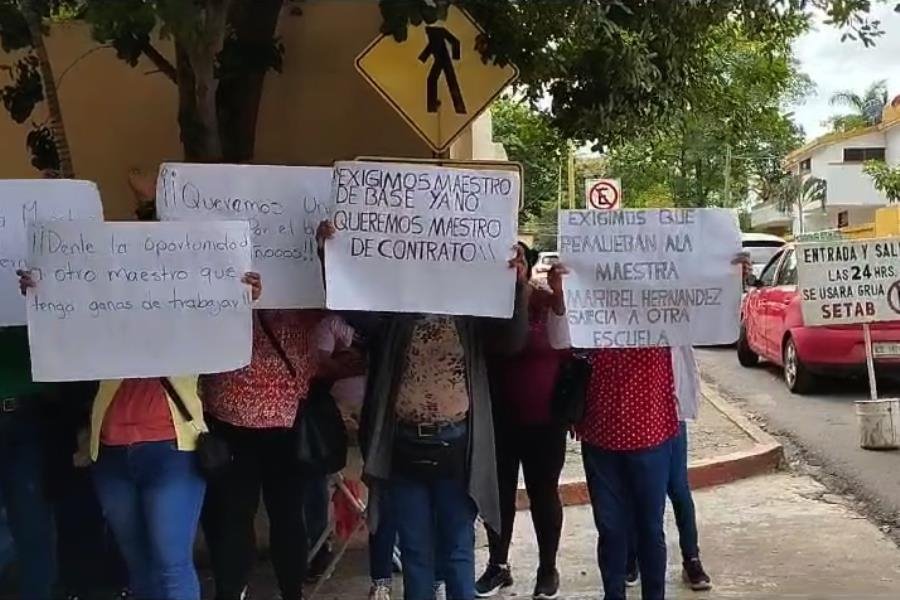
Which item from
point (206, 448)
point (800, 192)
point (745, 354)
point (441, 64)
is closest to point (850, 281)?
point (441, 64)

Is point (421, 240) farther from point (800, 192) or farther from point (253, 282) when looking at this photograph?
point (800, 192)

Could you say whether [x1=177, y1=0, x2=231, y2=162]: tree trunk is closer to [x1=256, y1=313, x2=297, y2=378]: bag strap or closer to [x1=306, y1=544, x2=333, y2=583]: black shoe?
[x1=256, y1=313, x2=297, y2=378]: bag strap

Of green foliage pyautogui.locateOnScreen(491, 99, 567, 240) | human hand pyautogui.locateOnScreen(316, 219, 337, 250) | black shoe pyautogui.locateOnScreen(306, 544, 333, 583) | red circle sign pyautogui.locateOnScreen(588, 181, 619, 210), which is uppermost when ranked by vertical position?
green foliage pyautogui.locateOnScreen(491, 99, 567, 240)

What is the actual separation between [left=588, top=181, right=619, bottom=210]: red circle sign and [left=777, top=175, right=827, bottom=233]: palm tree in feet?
114

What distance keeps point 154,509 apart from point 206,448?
0.93 feet

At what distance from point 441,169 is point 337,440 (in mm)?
1203

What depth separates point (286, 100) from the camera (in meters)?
6.54

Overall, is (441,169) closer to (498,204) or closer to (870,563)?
(498,204)

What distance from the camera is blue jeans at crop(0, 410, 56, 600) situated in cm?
454

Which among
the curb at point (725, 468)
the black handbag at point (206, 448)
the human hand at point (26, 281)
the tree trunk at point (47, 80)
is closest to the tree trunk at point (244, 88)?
the tree trunk at point (47, 80)

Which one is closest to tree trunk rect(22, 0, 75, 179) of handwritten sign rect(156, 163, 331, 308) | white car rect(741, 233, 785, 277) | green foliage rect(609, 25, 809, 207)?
handwritten sign rect(156, 163, 331, 308)

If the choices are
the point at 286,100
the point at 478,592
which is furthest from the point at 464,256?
the point at 286,100

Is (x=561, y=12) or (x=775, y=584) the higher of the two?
(x=561, y=12)

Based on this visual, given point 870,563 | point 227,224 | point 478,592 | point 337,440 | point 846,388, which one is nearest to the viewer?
point 227,224
